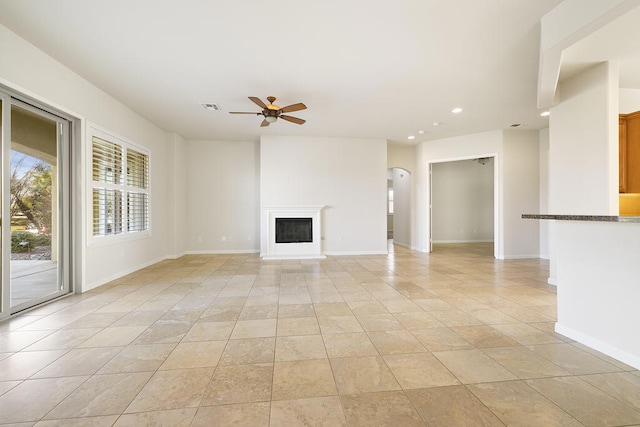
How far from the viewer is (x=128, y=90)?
14.5 ft

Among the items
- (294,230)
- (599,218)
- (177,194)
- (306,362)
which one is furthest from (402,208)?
(306,362)

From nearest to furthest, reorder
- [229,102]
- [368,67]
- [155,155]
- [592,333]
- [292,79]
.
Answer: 1. [592,333]
2. [368,67]
3. [292,79]
4. [229,102]
5. [155,155]

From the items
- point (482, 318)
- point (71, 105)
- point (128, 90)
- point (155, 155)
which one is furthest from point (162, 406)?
point (155, 155)

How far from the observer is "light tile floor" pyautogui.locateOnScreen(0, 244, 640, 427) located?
1631 mm

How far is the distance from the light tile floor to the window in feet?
4.28

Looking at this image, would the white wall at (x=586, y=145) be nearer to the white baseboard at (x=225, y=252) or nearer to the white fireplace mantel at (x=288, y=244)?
the white fireplace mantel at (x=288, y=244)

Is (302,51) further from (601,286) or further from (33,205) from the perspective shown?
(33,205)

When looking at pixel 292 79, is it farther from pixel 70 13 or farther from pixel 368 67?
pixel 70 13

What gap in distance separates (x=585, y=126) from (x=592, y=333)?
1.88 m

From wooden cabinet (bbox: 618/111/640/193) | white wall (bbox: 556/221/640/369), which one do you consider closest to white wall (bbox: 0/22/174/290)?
white wall (bbox: 556/221/640/369)

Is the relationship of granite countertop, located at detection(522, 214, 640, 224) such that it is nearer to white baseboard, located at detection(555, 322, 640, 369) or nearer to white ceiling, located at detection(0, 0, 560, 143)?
white baseboard, located at detection(555, 322, 640, 369)

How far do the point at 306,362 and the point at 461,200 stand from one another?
9662 mm

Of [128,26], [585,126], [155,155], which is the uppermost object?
[128,26]

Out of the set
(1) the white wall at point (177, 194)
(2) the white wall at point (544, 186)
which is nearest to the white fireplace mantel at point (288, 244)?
(1) the white wall at point (177, 194)
